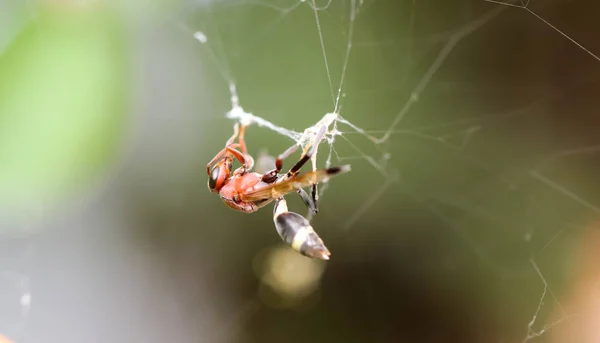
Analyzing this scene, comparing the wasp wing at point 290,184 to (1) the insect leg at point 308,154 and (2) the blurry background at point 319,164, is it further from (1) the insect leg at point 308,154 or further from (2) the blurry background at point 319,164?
(2) the blurry background at point 319,164

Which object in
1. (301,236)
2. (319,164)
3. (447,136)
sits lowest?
(301,236)

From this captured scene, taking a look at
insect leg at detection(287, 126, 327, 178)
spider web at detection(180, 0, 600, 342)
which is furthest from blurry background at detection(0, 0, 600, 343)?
insect leg at detection(287, 126, 327, 178)

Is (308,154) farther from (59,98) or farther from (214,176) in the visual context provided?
(59,98)

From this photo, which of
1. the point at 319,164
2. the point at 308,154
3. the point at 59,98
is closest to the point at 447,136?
the point at 319,164

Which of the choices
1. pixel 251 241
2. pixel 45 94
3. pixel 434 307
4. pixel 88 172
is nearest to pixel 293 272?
pixel 251 241

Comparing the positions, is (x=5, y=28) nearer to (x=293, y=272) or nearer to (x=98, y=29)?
(x=98, y=29)

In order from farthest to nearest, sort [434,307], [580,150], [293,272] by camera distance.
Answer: [293,272]
[434,307]
[580,150]
